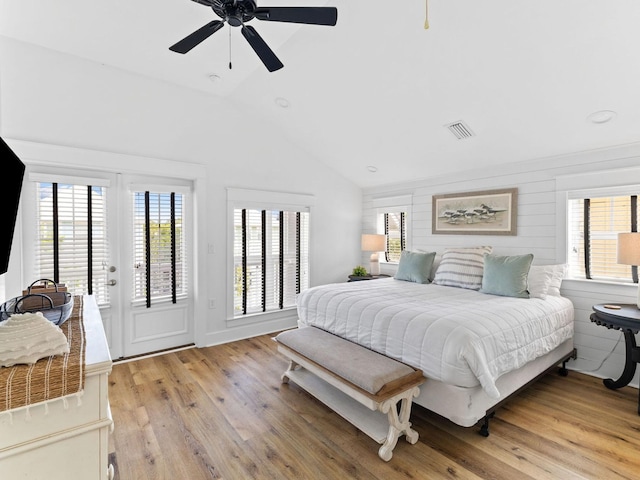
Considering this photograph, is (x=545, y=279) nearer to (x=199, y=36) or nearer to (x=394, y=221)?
(x=394, y=221)

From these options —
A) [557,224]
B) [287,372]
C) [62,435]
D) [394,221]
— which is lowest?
[287,372]

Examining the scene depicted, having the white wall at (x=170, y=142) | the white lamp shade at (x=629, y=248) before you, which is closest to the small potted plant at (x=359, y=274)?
the white wall at (x=170, y=142)

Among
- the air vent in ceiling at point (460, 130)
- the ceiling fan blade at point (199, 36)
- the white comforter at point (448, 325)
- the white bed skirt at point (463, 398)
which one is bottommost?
the white bed skirt at point (463, 398)

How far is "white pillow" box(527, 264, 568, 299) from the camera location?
10.3 feet

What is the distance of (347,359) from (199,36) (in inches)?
92.6

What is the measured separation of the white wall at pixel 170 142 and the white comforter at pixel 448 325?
1519 millimetres

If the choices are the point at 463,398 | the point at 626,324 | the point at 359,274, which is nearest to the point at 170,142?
the point at 359,274

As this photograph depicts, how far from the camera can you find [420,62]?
2807mm

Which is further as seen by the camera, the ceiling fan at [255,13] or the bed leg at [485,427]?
the bed leg at [485,427]

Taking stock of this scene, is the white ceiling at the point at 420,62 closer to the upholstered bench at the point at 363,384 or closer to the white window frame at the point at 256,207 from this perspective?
the white window frame at the point at 256,207

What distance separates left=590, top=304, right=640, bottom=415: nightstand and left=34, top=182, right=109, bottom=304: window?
4623 millimetres

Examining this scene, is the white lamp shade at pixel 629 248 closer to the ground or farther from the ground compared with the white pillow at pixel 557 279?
farther from the ground

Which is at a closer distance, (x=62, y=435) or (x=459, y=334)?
(x=62, y=435)

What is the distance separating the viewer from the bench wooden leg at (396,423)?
206cm
